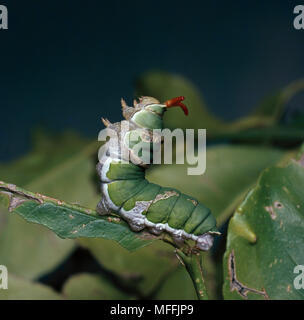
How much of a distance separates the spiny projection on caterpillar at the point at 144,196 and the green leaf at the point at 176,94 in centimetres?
69

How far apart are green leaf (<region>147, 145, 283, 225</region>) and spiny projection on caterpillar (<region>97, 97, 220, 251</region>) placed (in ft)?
1.04

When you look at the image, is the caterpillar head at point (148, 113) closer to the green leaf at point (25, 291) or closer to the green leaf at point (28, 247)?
the green leaf at point (25, 291)

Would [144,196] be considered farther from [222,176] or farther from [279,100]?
[279,100]

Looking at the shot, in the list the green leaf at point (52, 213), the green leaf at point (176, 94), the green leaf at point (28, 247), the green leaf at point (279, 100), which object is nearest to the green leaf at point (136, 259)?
the green leaf at point (28, 247)

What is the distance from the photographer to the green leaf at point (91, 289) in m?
0.84

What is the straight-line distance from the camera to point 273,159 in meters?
1.02

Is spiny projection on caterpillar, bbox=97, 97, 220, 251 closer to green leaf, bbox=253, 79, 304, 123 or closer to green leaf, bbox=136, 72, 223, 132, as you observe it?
green leaf, bbox=136, 72, 223, 132

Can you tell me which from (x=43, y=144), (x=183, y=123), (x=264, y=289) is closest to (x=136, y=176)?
(x=264, y=289)

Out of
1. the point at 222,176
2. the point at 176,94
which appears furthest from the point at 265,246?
the point at 176,94

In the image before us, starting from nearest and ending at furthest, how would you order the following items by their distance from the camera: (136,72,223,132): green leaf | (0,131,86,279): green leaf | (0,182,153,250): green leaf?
1. (0,182,153,250): green leaf
2. (0,131,86,279): green leaf
3. (136,72,223,132): green leaf

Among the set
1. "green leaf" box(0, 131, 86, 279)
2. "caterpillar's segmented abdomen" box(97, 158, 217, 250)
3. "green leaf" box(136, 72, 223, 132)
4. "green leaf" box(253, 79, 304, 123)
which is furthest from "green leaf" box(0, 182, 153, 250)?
"green leaf" box(253, 79, 304, 123)

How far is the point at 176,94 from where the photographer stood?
4.26 feet

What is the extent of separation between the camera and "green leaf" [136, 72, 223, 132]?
4.03ft

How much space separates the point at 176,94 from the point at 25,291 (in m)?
0.80
